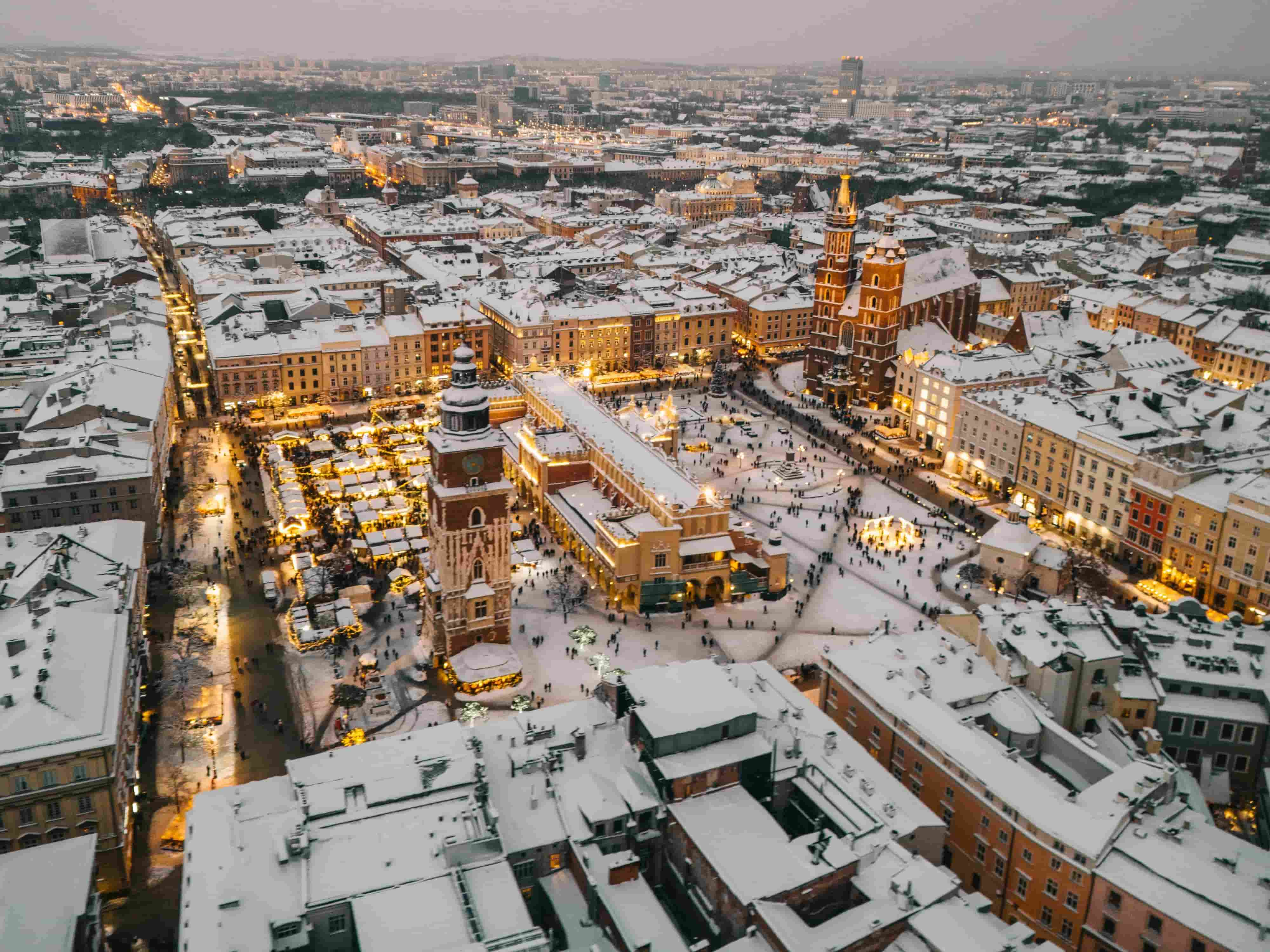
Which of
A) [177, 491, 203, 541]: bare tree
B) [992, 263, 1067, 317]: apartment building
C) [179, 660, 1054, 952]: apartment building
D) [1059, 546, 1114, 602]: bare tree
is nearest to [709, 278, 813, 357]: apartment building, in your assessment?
[992, 263, 1067, 317]: apartment building

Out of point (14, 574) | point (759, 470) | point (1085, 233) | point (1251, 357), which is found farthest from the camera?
point (1085, 233)

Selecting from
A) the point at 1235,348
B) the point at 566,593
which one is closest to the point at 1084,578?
the point at 566,593

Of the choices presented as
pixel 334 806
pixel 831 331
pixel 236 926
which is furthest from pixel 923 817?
pixel 831 331

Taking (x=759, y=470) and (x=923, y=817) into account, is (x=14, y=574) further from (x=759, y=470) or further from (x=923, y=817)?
(x=759, y=470)

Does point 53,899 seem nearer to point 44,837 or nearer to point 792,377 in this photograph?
point 44,837

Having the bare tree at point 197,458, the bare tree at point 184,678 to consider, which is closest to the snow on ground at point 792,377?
the bare tree at point 197,458

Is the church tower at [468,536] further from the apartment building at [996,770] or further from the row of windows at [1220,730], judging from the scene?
the row of windows at [1220,730]

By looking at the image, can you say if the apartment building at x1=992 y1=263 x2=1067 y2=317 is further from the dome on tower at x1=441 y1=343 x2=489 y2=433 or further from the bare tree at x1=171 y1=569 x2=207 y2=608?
the bare tree at x1=171 y1=569 x2=207 y2=608
